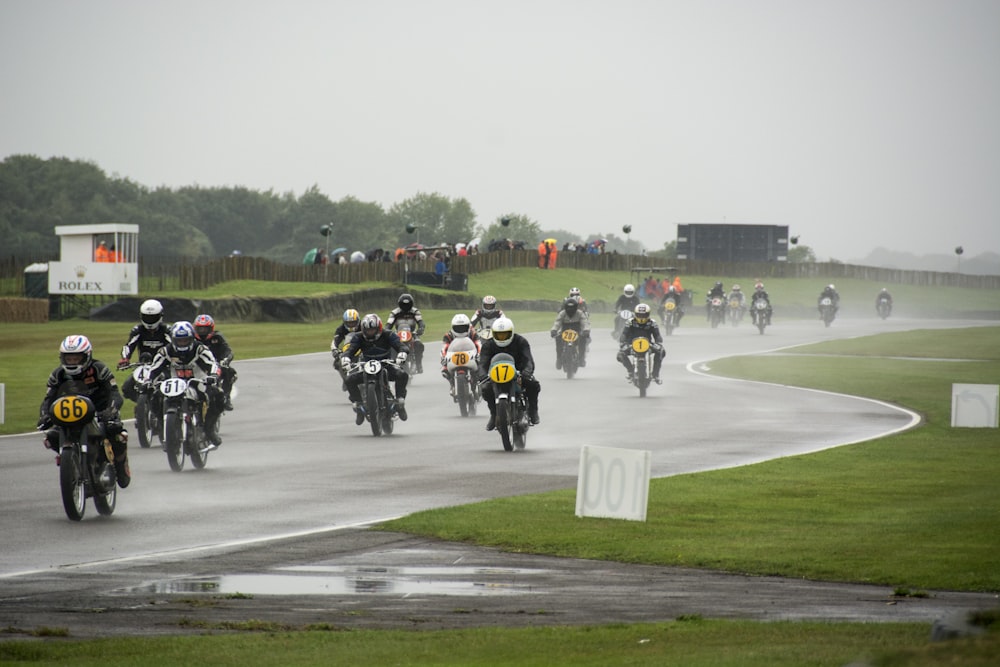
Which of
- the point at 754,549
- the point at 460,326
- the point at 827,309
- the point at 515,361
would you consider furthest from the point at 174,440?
the point at 827,309

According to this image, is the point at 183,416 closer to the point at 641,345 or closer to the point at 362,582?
the point at 362,582

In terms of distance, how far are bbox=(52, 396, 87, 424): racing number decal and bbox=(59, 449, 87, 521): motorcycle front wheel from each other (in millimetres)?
328

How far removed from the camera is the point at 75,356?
49.0ft

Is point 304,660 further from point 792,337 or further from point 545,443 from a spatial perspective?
point 792,337

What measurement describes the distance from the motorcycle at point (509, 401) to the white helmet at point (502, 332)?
0.18 meters

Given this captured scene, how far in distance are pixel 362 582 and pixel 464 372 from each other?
1654 centimetres

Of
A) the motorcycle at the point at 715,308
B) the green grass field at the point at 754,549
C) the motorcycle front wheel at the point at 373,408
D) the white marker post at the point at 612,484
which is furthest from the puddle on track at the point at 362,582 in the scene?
the motorcycle at the point at 715,308

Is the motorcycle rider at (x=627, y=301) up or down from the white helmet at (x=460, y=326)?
up

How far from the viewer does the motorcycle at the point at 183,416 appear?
18.7 m

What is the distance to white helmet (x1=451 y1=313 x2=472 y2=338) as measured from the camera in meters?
27.4

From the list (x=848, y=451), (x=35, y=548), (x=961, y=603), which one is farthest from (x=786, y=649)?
(x=848, y=451)

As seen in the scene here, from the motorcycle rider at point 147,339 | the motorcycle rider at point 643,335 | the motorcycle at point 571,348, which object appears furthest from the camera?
the motorcycle at point 571,348

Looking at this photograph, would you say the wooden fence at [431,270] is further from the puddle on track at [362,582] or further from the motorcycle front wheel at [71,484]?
the puddle on track at [362,582]

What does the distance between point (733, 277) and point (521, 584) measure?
326 ft
